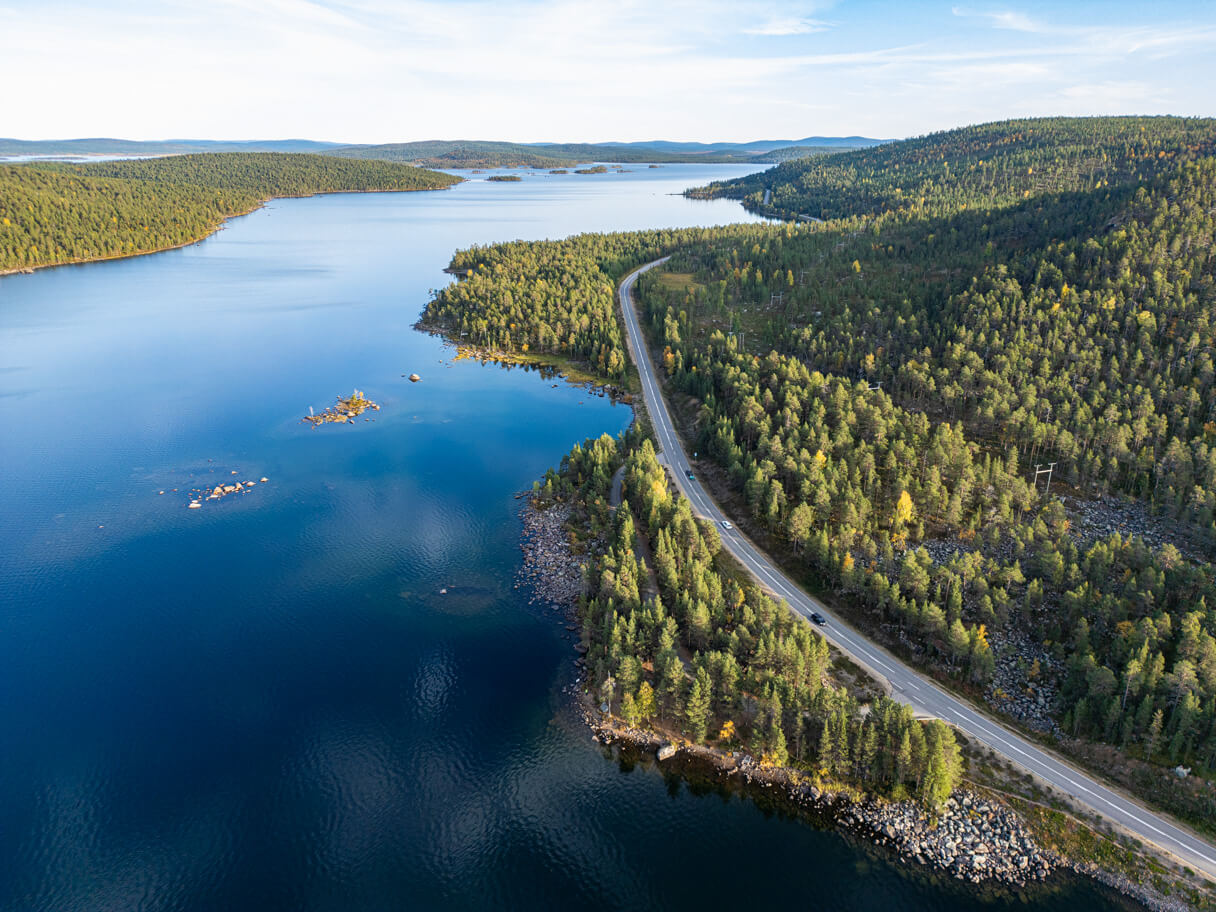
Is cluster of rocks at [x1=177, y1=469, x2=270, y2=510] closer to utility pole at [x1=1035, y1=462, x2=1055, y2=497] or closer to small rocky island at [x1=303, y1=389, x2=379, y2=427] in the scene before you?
small rocky island at [x1=303, y1=389, x2=379, y2=427]

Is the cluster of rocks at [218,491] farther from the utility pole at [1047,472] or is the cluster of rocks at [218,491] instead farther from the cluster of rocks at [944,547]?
the utility pole at [1047,472]

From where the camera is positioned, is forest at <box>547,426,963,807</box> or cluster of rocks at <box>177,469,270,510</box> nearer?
forest at <box>547,426,963,807</box>

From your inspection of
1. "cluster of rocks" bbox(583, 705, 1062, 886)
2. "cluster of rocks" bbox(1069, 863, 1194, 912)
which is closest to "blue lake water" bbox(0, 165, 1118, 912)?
"cluster of rocks" bbox(1069, 863, 1194, 912)

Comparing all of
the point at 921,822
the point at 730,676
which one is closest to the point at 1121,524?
the point at 921,822

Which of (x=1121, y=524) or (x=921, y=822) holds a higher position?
(x=1121, y=524)

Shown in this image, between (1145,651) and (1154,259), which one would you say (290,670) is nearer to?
(1145,651)

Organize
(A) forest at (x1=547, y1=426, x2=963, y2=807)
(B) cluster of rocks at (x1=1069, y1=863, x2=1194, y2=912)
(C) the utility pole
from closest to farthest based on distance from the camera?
(B) cluster of rocks at (x1=1069, y1=863, x2=1194, y2=912) → (A) forest at (x1=547, y1=426, x2=963, y2=807) → (C) the utility pole

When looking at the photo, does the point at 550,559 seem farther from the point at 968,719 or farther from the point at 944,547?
the point at 944,547
